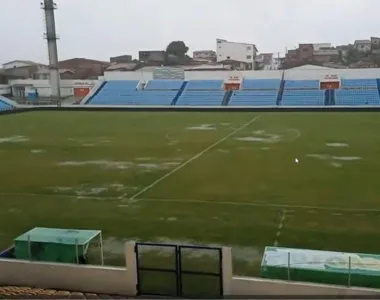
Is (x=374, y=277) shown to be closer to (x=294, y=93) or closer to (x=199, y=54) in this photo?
(x=294, y=93)

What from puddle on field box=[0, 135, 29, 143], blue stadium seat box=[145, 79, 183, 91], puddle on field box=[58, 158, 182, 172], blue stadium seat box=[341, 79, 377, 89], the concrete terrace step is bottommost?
the concrete terrace step

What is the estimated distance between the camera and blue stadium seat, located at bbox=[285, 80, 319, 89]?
43.7 metres

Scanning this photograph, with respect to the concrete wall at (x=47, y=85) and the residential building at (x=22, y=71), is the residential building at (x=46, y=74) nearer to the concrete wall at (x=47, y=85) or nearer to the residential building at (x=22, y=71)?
the residential building at (x=22, y=71)

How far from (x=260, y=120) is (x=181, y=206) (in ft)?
66.6

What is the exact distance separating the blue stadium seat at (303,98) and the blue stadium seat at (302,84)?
91cm

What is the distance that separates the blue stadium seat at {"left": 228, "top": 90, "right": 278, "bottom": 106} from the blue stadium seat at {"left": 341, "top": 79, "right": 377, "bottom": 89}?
600cm

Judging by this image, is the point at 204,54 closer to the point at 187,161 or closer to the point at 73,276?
the point at 187,161

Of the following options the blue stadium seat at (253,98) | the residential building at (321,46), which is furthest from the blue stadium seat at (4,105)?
the residential building at (321,46)

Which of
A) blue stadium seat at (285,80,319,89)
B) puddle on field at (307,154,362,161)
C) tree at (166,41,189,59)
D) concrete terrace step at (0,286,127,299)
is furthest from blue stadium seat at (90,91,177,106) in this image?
tree at (166,41,189,59)

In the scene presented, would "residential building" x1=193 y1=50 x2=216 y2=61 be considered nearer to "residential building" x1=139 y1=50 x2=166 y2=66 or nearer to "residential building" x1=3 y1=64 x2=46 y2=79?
"residential building" x1=139 y1=50 x2=166 y2=66

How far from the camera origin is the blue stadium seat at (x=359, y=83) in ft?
139

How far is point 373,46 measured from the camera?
90938 mm

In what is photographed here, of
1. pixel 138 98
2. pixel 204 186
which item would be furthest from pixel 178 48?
pixel 204 186

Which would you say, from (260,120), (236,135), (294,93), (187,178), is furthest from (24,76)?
(187,178)
